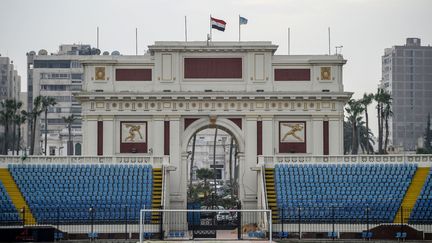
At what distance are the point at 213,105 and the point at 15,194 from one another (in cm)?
1830

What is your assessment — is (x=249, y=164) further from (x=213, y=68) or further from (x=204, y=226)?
(x=204, y=226)

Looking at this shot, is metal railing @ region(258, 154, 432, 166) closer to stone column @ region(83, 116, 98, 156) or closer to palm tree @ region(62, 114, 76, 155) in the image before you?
stone column @ region(83, 116, 98, 156)

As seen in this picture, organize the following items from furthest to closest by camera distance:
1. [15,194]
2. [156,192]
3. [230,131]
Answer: [230,131] → [156,192] → [15,194]

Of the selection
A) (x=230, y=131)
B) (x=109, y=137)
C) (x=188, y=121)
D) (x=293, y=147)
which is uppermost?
(x=188, y=121)

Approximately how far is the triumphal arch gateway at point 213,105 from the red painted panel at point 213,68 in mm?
84

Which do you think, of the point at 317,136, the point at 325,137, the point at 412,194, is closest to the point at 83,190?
the point at 317,136

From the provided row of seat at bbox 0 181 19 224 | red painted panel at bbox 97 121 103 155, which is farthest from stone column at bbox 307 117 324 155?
row of seat at bbox 0 181 19 224

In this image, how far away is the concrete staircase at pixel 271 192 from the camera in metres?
76.3

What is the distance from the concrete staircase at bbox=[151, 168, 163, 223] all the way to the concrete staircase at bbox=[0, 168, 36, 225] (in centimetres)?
883

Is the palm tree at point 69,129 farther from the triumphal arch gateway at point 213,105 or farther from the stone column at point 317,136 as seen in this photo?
the stone column at point 317,136

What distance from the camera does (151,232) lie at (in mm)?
73812

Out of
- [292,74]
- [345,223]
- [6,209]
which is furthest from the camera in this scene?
[292,74]

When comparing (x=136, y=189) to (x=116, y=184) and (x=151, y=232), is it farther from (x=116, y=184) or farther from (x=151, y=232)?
(x=151, y=232)

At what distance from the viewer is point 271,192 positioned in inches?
3152
